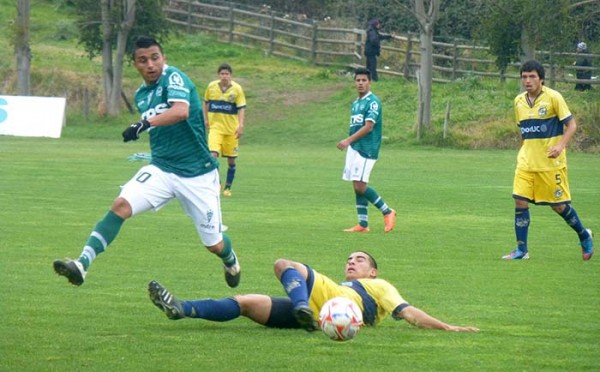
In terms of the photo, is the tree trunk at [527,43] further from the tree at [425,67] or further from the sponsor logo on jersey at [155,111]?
the sponsor logo on jersey at [155,111]

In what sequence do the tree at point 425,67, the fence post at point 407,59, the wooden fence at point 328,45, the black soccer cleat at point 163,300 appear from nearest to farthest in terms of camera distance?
the black soccer cleat at point 163,300
the tree at point 425,67
the wooden fence at point 328,45
the fence post at point 407,59

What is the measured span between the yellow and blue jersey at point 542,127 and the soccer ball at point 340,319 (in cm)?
602

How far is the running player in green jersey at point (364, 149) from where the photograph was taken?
55.3ft

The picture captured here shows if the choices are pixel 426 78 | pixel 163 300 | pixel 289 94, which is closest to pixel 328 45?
pixel 289 94

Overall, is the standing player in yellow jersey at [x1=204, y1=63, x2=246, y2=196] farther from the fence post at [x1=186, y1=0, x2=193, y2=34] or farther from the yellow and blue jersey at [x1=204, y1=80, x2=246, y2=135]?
the fence post at [x1=186, y1=0, x2=193, y2=34]

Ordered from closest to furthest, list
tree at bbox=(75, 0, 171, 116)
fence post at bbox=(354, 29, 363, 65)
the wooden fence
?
tree at bbox=(75, 0, 171, 116), the wooden fence, fence post at bbox=(354, 29, 363, 65)

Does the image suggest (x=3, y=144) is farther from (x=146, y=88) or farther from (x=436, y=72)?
(x=146, y=88)

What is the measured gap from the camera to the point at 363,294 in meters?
9.03

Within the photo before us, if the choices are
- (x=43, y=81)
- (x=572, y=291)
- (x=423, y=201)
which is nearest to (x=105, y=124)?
(x=43, y=81)

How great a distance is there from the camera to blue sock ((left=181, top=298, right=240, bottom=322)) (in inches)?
355

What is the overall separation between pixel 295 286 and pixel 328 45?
47871 millimetres

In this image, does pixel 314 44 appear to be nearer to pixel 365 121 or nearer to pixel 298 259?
pixel 365 121

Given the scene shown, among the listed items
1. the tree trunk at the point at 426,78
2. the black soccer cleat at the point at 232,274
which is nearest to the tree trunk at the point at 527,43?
the tree trunk at the point at 426,78

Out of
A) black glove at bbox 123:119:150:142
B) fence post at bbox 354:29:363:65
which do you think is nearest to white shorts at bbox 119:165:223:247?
black glove at bbox 123:119:150:142
